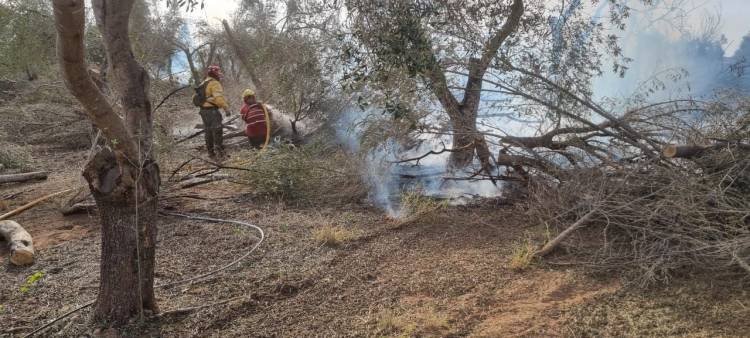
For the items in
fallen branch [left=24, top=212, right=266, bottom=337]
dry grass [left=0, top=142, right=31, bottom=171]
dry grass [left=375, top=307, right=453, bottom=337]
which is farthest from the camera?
dry grass [left=0, top=142, right=31, bottom=171]

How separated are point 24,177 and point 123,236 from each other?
19.8ft

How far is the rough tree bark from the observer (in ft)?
8.64

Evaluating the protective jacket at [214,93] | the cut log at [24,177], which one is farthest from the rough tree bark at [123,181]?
the cut log at [24,177]

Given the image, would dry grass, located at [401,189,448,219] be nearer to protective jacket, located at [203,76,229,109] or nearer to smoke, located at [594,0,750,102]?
smoke, located at [594,0,750,102]

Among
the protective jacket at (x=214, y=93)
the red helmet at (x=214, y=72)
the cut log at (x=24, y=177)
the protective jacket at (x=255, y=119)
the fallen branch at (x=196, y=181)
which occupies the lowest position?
the fallen branch at (x=196, y=181)

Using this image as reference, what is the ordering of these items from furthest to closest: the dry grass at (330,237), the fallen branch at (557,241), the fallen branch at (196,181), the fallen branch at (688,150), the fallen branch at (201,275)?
the fallen branch at (196,181)
the dry grass at (330,237)
the fallen branch at (688,150)
the fallen branch at (557,241)
the fallen branch at (201,275)

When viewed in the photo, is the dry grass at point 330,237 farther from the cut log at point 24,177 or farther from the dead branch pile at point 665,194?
the cut log at point 24,177

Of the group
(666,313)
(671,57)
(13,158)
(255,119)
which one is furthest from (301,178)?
(671,57)

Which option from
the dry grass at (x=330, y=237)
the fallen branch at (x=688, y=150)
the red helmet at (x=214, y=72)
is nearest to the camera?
the fallen branch at (x=688, y=150)

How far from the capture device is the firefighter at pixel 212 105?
25.7 ft

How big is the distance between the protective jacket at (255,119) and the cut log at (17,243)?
395 cm

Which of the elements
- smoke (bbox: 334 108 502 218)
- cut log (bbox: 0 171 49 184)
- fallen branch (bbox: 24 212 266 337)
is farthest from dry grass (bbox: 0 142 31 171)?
smoke (bbox: 334 108 502 218)

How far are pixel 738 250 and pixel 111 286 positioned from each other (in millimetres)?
3726

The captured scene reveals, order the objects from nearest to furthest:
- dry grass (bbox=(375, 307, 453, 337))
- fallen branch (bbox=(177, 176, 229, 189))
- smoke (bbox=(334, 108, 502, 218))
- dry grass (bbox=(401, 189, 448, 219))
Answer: dry grass (bbox=(375, 307, 453, 337)), dry grass (bbox=(401, 189, 448, 219)), smoke (bbox=(334, 108, 502, 218)), fallen branch (bbox=(177, 176, 229, 189))
